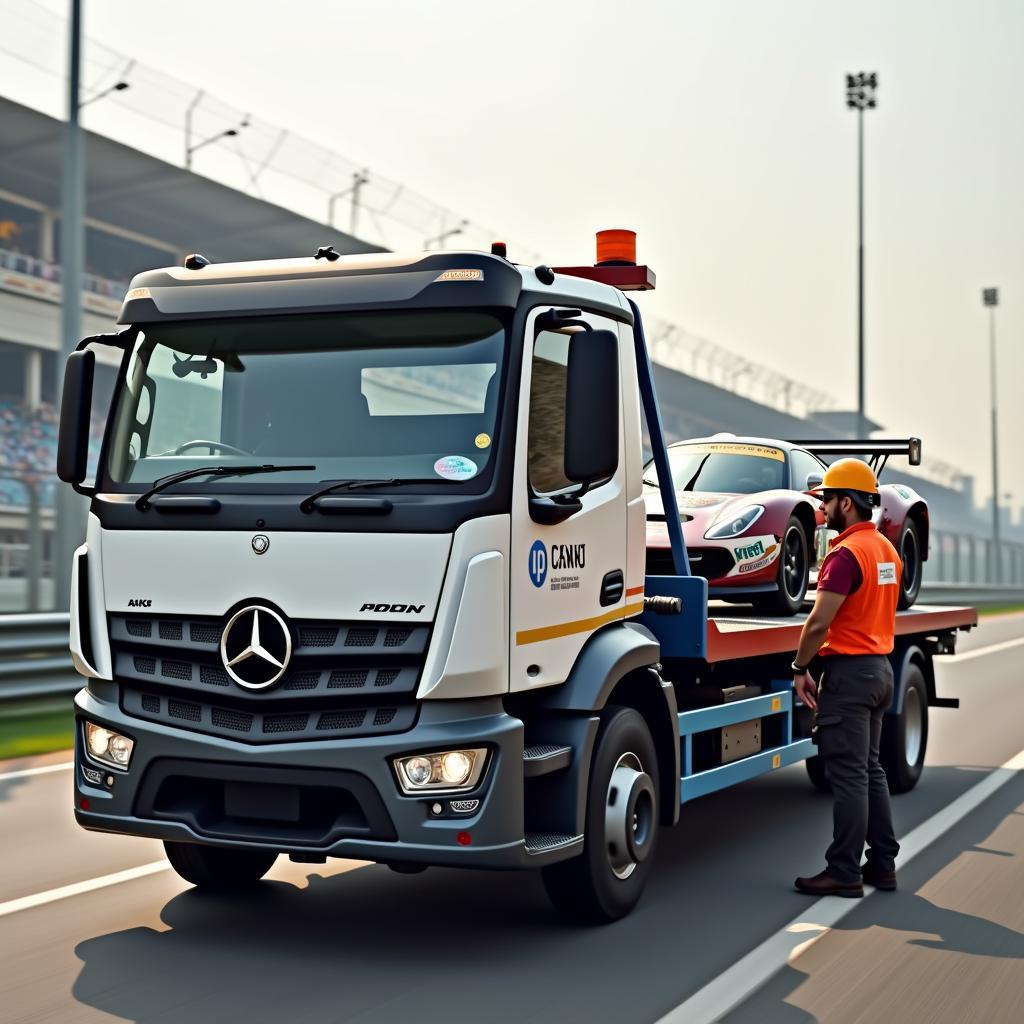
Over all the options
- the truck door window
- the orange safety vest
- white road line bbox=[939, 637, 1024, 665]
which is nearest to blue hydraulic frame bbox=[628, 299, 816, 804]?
the orange safety vest

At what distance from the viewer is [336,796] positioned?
537 cm

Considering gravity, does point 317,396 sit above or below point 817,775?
above

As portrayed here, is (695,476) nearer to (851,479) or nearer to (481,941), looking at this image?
(851,479)

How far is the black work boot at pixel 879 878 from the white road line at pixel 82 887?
3.23 metres

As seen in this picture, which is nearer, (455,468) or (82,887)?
(455,468)

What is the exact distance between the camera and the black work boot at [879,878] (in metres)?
6.75

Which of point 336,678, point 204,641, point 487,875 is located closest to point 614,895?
point 487,875

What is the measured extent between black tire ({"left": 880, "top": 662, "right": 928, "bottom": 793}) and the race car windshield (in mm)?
→ 1606

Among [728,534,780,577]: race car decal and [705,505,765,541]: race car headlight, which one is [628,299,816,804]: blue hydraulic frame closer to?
[728,534,780,577]: race car decal

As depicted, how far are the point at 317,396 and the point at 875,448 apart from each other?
6549 mm

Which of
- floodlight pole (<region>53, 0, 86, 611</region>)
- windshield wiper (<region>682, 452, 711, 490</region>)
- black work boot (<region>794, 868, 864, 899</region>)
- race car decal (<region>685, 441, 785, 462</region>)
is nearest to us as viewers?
black work boot (<region>794, 868, 864, 899</region>)

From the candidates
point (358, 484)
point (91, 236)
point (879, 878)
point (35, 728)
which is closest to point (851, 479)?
point (879, 878)

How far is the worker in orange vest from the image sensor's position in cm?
673

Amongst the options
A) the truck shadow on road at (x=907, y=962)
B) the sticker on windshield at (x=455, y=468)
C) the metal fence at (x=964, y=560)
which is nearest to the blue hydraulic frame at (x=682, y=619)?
the truck shadow on road at (x=907, y=962)
